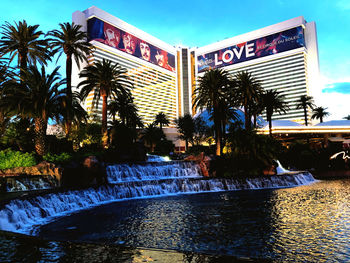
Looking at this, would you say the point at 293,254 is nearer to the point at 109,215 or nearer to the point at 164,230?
the point at 164,230

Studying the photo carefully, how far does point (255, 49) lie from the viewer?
556ft

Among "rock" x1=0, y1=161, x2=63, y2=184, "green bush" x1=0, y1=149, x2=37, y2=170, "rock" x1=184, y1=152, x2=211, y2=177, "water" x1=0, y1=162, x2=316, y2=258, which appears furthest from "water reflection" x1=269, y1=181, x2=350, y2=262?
"green bush" x1=0, y1=149, x2=37, y2=170

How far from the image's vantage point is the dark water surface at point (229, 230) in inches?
251

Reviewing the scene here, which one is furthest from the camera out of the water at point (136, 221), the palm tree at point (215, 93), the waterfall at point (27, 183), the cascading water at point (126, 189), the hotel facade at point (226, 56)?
the hotel facade at point (226, 56)

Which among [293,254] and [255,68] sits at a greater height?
[255,68]

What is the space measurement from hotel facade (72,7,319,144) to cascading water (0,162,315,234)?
114 m

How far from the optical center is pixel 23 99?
23672 mm

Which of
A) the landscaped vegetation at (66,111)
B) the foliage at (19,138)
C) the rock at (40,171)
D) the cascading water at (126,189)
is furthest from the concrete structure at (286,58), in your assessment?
the rock at (40,171)

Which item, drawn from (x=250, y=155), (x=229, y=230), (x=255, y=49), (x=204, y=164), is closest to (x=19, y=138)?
(x=204, y=164)

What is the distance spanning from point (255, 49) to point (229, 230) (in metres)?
175

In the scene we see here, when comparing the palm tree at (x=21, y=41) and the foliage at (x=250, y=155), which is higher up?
the palm tree at (x=21, y=41)

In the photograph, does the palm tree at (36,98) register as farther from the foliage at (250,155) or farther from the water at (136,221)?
the foliage at (250,155)

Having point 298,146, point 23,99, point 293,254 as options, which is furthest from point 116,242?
point 298,146

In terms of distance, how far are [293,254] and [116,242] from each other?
432cm
